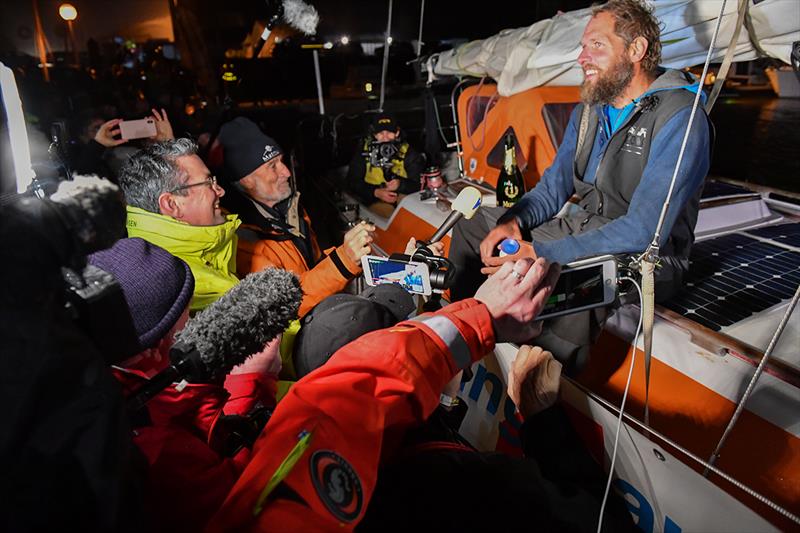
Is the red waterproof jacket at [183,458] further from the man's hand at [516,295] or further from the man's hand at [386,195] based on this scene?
the man's hand at [386,195]

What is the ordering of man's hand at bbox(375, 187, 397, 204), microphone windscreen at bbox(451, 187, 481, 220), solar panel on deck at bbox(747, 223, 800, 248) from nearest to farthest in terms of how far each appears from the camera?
microphone windscreen at bbox(451, 187, 481, 220) < solar panel on deck at bbox(747, 223, 800, 248) < man's hand at bbox(375, 187, 397, 204)

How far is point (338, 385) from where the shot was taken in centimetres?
109

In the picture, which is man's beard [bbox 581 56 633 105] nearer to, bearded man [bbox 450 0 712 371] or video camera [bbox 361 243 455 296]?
bearded man [bbox 450 0 712 371]

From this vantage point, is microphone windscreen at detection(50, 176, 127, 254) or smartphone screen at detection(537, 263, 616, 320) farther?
smartphone screen at detection(537, 263, 616, 320)

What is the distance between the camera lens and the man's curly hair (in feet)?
7.68

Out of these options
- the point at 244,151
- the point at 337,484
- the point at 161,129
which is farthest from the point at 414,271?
the point at 161,129

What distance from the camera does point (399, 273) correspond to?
5.45 feet

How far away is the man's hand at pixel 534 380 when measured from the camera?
5.87 ft

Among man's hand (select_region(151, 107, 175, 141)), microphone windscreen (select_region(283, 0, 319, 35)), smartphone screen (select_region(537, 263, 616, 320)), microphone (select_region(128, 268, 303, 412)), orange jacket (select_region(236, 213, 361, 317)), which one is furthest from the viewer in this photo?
microphone windscreen (select_region(283, 0, 319, 35))

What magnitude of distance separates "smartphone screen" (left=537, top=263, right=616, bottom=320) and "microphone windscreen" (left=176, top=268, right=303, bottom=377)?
827mm

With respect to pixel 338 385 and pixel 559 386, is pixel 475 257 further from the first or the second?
pixel 338 385

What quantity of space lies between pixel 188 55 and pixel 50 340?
27255mm

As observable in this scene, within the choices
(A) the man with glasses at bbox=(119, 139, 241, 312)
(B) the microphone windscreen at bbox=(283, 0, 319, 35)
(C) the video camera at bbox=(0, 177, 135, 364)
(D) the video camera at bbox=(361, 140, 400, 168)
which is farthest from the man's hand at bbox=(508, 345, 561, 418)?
(B) the microphone windscreen at bbox=(283, 0, 319, 35)

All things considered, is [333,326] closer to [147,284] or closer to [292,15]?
[147,284]
